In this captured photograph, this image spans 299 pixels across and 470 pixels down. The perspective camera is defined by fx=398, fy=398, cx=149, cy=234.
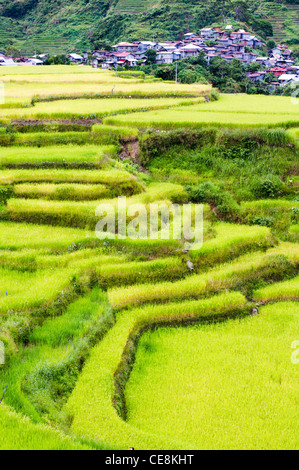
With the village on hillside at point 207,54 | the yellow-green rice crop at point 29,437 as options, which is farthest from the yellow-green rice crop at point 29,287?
the village on hillside at point 207,54

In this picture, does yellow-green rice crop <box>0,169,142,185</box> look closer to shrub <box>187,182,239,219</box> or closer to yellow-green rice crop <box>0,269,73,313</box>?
shrub <box>187,182,239,219</box>

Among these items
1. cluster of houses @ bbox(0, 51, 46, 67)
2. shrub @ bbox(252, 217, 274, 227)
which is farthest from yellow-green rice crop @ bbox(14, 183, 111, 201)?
cluster of houses @ bbox(0, 51, 46, 67)

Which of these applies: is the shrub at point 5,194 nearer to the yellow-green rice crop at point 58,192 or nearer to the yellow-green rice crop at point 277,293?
the yellow-green rice crop at point 58,192

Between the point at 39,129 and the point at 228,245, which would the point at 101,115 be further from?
the point at 228,245

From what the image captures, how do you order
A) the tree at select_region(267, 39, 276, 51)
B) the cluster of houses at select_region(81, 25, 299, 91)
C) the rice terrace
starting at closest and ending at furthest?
the rice terrace
the cluster of houses at select_region(81, 25, 299, 91)
the tree at select_region(267, 39, 276, 51)

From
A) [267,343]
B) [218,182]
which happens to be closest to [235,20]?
[218,182]
